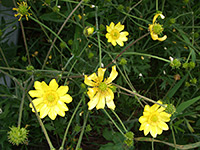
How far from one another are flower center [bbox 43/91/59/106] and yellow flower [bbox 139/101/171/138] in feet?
1.66

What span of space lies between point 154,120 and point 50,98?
618 millimetres

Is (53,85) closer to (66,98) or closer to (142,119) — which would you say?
(66,98)

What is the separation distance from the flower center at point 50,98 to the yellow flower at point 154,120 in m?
0.51

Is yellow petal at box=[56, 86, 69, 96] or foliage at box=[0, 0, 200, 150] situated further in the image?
foliage at box=[0, 0, 200, 150]

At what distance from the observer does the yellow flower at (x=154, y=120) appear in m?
1.13

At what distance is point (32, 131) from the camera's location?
1442 millimetres

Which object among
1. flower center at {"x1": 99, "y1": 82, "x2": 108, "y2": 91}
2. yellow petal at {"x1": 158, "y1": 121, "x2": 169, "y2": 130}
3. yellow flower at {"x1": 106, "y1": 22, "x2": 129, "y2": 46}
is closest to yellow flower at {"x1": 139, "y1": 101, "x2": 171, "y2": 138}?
yellow petal at {"x1": 158, "y1": 121, "x2": 169, "y2": 130}

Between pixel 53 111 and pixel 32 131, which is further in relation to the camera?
pixel 32 131

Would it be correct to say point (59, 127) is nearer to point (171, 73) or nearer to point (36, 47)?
point (36, 47)

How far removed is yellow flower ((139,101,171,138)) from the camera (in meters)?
1.13

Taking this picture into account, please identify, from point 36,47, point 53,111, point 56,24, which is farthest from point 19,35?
point 53,111

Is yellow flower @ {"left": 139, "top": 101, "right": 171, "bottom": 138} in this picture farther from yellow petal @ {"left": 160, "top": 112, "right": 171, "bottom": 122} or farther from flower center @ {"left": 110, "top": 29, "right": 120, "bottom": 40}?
flower center @ {"left": 110, "top": 29, "right": 120, "bottom": 40}

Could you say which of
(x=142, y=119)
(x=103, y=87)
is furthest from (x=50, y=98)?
(x=142, y=119)

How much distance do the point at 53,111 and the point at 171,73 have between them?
48.8 inches
